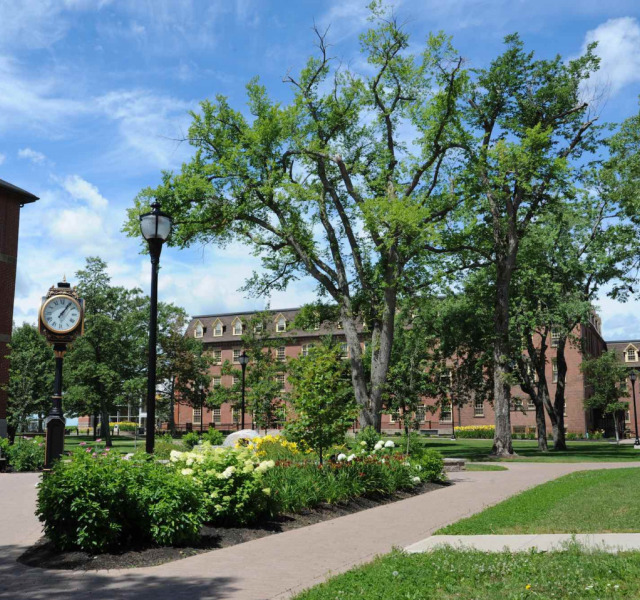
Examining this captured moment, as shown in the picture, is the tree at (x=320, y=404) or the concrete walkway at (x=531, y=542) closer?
the concrete walkway at (x=531, y=542)

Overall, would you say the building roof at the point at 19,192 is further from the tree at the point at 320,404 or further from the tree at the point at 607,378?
the tree at the point at 607,378

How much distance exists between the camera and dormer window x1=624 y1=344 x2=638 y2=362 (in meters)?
82.2

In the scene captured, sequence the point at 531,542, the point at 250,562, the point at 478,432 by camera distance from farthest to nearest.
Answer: the point at 478,432, the point at 531,542, the point at 250,562

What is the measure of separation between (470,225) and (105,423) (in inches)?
1252

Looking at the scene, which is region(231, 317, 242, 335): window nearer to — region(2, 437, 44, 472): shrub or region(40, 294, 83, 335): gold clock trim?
region(2, 437, 44, 472): shrub

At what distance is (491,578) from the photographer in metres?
6.77

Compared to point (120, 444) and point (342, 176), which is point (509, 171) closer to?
point (342, 176)

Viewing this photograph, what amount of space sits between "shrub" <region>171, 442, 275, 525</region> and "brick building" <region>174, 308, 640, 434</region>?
42.6 m

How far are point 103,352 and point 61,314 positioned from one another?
3582 cm

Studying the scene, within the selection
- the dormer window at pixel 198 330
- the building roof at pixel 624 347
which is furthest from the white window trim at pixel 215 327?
the building roof at pixel 624 347

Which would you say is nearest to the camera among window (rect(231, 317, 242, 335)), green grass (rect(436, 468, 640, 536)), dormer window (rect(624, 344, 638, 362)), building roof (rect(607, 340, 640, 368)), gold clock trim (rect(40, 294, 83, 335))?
green grass (rect(436, 468, 640, 536))

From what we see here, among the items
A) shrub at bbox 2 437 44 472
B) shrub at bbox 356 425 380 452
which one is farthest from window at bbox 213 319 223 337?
shrub at bbox 356 425 380 452

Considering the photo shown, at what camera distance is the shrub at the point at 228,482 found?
10.3m

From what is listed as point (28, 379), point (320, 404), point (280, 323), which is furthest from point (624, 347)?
point (320, 404)
